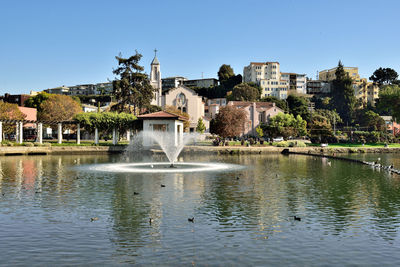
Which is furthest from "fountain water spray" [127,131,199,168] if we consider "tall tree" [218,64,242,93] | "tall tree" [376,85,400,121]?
"tall tree" [218,64,242,93]

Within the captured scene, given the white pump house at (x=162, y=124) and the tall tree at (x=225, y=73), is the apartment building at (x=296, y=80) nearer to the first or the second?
the tall tree at (x=225, y=73)

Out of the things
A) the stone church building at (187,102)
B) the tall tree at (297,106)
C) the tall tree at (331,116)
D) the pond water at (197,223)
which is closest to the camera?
the pond water at (197,223)

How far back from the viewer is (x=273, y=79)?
16800cm

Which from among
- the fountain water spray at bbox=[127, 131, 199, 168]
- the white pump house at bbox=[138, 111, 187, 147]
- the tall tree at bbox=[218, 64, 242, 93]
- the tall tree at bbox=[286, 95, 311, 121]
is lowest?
the fountain water spray at bbox=[127, 131, 199, 168]

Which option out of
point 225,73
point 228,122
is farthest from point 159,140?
point 225,73

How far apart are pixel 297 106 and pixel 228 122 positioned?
69737 millimetres

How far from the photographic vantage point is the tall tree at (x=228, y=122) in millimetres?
84875

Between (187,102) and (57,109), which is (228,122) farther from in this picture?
(57,109)

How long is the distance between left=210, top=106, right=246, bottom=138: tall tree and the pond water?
182 ft

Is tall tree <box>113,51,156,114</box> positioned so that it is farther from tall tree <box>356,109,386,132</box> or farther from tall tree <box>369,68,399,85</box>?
tall tree <box>369,68,399,85</box>

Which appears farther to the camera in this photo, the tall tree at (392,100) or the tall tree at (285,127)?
the tall tree at (392,100)

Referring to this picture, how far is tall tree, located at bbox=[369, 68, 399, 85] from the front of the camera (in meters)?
173

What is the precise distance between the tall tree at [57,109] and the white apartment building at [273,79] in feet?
294

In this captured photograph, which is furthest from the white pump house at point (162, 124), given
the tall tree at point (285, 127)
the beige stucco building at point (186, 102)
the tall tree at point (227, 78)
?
the tall tree at point (227, 78)
